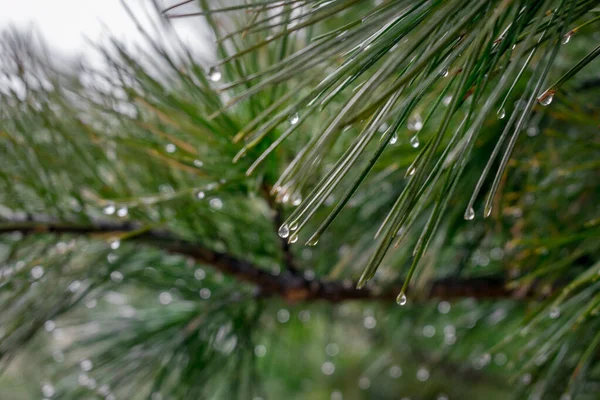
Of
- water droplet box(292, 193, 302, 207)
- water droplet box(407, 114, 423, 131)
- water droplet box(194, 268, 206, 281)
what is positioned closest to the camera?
water droplet box(292, 193, 302, 207)

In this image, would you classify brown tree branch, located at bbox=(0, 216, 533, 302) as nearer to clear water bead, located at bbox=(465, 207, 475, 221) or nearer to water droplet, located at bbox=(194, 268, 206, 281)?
water droplet, located at bbox=(194, 268, 206, 281)

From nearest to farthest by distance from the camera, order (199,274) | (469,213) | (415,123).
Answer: (469,213) → (415,123) → (199,274)

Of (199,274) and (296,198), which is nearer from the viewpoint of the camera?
(296,198)

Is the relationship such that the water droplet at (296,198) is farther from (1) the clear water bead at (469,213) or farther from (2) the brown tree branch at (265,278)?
(2) the brown tree branch at (265,278)

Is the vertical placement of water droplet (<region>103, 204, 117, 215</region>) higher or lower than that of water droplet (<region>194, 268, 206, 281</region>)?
higher

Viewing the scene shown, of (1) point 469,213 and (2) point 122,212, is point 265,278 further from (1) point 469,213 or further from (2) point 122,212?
(1) point 469,213

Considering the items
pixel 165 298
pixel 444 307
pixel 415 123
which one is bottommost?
pixel 444 307

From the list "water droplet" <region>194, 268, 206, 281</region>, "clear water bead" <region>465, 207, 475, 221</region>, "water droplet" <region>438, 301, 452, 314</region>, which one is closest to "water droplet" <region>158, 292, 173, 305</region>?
"water droplet" <region>194, 268, 206, 281</region>

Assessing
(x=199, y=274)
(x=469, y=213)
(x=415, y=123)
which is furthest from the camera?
(x=199, y=274)

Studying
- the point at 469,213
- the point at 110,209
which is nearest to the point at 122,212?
the point at 110,209
